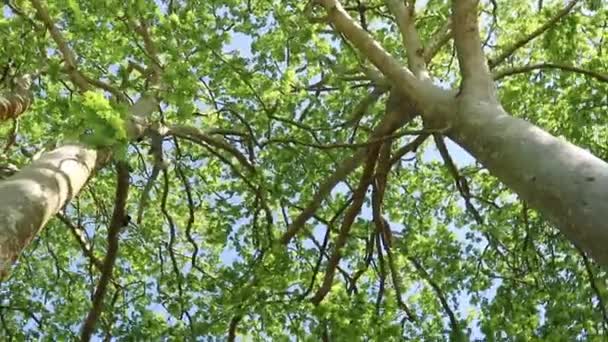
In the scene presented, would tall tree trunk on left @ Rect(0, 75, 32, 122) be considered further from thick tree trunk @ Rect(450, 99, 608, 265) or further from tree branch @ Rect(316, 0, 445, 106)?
thick tree trunk @ Rect(450, 99, 608, 265)

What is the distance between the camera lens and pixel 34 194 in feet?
12.1

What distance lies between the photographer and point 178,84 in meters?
5.44

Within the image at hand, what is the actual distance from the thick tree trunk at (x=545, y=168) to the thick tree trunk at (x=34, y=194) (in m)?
2.14

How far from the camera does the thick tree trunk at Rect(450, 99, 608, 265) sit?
2896mm

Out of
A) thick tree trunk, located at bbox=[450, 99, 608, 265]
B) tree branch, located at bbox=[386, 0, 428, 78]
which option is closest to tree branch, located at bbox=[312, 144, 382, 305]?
tree branch, located at bbox=[386, 0, 428, 78]

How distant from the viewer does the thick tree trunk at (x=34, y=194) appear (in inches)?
132

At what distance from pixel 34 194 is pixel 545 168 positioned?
2469mm

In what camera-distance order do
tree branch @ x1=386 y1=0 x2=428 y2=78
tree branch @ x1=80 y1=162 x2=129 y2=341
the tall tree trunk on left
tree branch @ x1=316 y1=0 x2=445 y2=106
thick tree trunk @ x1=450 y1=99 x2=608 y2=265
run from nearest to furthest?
thick tree trunk @ x1=450 y1=99 x2=608 y2=265 < tree branch @ x1=316 y1=0 x2=445 y2=106 < tree branch @ x1=386 y1=0 x2=428 y2=78 < tree branch @ x1=80 y1=162 x2=129 y2=341 < the tall tree trunk on left

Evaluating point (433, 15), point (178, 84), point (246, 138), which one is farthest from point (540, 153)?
point (433, 15)

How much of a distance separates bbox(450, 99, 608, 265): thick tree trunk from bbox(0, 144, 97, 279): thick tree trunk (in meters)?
2.14

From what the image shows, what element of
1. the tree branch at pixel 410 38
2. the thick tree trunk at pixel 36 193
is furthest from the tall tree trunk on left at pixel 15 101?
the tree branch at pixel 410 38

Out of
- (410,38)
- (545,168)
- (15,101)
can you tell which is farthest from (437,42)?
(545,168)

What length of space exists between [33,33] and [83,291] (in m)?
3.98

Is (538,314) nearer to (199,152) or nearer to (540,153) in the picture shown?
(540,153)
